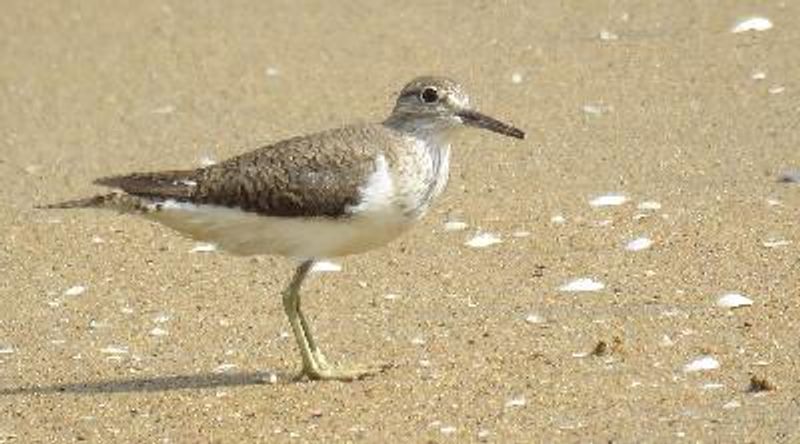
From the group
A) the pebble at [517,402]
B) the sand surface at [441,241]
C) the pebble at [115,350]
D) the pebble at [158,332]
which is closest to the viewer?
the pebble at [517,402]

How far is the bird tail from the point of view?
9711 mm

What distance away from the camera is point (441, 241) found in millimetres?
11773

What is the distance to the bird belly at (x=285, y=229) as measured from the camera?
9.43 meters

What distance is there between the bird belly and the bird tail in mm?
64

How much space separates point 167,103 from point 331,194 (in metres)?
6.08

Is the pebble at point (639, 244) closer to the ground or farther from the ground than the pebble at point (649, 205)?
closer to the ground

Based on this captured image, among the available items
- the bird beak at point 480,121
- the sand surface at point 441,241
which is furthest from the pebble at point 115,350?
the bird beak at point 480,121

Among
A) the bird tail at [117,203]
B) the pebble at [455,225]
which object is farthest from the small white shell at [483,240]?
the bird tail at [117,203]

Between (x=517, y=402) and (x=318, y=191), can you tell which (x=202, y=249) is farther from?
(x=517, y=402)

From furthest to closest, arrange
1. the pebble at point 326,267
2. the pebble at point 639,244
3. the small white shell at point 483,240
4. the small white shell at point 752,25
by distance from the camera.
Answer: the small white shell at point 752,25, the small white shell at point 483,240, the pebble at point 326,267, the pebble at point 639,244

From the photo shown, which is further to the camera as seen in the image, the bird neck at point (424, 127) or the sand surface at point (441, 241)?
the bird neck at point (424, 127)

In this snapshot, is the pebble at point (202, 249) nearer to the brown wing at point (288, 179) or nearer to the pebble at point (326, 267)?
the pebble at point (326, 267)

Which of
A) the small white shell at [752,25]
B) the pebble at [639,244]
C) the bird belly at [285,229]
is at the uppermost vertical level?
the bird belly at [285,229]

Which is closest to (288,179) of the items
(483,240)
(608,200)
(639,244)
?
(483,240)
